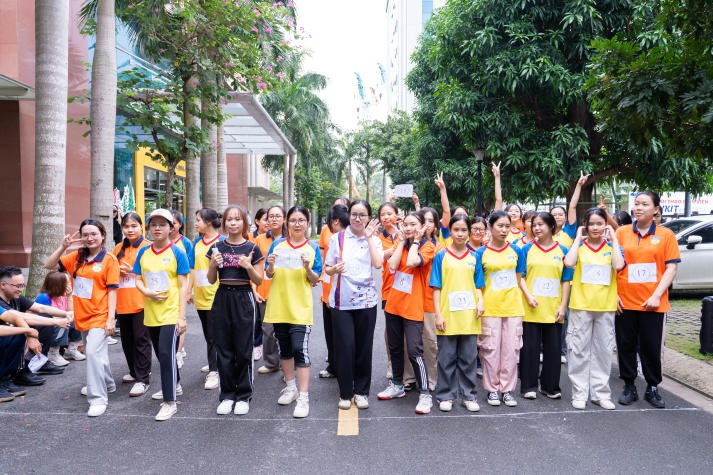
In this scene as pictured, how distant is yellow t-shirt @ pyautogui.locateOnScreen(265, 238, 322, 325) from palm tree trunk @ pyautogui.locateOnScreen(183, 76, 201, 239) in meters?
6.49

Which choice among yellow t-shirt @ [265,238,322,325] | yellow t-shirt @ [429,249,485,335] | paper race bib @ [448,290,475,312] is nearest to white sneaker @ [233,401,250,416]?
yellow t-shirt @ [265,238,322,325]

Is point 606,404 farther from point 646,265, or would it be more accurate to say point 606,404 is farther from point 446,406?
point 446,406

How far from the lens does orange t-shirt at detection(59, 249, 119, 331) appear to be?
4781 millimetres

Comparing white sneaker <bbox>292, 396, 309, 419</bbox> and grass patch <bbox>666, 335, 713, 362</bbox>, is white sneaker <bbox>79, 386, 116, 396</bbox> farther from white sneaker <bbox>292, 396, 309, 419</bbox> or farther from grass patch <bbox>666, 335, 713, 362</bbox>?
grass patch <bbox>666, 335, 713, 362</bbox>

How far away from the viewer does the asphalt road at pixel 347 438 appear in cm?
359

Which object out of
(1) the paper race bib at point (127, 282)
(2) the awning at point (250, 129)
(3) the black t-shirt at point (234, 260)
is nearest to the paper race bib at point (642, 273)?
(3) the black t-shirt at point (234, 260)

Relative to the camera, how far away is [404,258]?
4.82 m

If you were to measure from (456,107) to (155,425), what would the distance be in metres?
9.38

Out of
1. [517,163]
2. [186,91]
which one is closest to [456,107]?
[517,163]

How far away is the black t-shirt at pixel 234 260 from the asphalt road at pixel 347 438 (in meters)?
1.17

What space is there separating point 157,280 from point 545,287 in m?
3.50

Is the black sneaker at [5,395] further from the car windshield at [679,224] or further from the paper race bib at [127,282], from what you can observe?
the car windshield at [679,224]

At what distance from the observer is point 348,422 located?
14.3ft

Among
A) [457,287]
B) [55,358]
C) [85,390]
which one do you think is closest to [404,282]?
[457,287]
